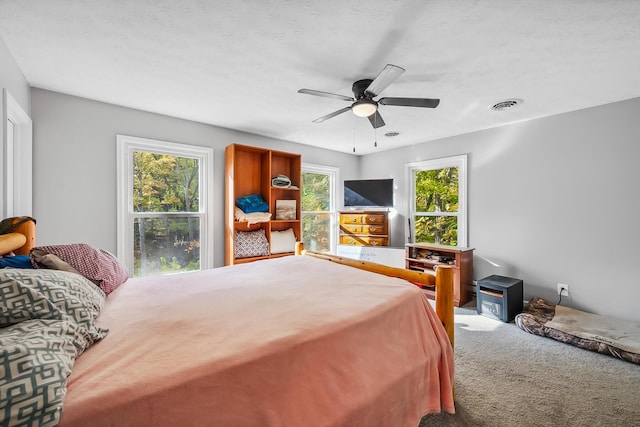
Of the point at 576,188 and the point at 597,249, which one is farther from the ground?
the point at 576,188

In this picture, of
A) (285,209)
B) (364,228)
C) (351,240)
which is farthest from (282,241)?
(364,228)

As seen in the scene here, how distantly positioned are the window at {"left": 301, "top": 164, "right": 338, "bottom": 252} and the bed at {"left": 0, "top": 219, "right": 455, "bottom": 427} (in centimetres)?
302

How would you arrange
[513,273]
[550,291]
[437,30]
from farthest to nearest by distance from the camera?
1. [513,273]
2. [550,291]
3. [437,30]

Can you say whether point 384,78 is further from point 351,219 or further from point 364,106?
point 351,219

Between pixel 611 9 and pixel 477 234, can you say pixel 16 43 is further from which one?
pixel 477 234

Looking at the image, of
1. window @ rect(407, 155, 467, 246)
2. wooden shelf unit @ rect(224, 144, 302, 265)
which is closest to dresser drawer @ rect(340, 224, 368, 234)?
window @ rect(407, 155, 467, 246)

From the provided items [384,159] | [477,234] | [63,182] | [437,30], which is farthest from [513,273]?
[63,182]

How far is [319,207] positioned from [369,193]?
0.96 metres

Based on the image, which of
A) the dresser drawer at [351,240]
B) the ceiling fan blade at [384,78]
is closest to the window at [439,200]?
the dresser drawer at [351,240]

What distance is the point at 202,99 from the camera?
2.73m

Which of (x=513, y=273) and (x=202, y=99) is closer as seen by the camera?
(x=202, y=99)

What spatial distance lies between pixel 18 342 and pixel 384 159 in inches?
197

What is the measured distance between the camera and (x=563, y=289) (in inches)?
125

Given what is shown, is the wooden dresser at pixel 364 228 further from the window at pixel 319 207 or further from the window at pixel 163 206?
the window at pixel 163 206
